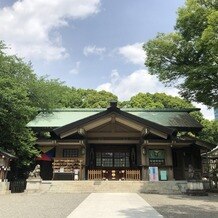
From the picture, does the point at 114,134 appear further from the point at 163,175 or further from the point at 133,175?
the point at 163,175

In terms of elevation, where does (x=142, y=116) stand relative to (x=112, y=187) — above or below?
above

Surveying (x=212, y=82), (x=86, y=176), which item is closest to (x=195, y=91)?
(x=212, y=82)

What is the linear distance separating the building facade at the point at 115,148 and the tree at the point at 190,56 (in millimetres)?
3605

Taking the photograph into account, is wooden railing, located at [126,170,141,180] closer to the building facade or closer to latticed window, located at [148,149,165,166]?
the building facade

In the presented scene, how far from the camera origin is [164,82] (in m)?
21.4

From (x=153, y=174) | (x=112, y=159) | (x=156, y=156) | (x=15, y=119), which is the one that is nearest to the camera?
(x=15, y=119)

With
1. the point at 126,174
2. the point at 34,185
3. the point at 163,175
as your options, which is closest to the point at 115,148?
the point at 126,174

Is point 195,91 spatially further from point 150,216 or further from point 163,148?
point 150,216

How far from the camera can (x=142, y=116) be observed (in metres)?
27.5

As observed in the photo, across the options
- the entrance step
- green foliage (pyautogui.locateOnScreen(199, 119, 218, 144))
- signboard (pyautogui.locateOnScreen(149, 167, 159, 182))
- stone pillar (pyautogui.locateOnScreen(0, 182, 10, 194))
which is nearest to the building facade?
signboard (pyautogui.locateOnScreen(149, 167, 159, 182))

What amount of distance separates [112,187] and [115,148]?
19.5 feet

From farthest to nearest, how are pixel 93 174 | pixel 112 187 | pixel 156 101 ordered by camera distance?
1. pixel 156 101
2. pixel 93 174
3. pixel 112 187

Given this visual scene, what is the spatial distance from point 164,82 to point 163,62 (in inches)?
58.2

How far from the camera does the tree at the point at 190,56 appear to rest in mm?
18312
